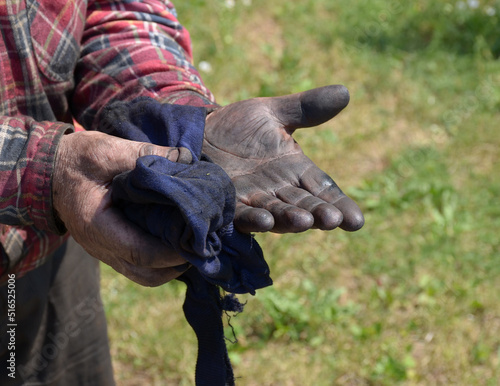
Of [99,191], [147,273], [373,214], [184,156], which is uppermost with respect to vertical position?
[184,156]

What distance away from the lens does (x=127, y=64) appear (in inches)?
63.2

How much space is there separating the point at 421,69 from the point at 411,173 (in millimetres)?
1255

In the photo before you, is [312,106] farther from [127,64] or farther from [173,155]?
[127,64]

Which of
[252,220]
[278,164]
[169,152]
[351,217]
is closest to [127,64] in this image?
[169,152]

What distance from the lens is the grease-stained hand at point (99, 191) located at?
1289mm

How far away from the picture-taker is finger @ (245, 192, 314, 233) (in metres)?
1.29

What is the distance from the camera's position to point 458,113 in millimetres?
4273

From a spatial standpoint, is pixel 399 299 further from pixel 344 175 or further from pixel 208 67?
pixel 208 67

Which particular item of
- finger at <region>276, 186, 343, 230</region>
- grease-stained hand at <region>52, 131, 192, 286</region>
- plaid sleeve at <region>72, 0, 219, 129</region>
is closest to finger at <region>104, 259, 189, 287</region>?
grease-stained hand at <region>52, 131, 192, 286</region>

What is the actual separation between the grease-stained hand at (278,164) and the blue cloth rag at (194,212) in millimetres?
87

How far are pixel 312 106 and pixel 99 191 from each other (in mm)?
572

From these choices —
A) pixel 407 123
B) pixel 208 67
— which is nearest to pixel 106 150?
pixel 208 67

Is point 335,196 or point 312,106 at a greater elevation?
point 312,106

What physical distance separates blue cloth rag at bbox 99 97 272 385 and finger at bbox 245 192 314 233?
0.27ft
